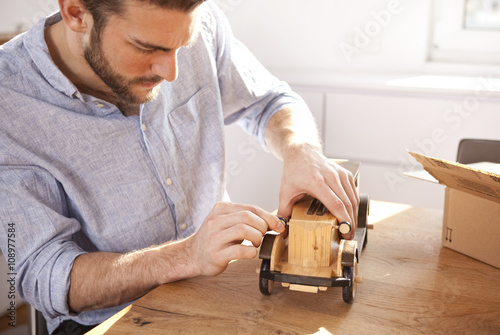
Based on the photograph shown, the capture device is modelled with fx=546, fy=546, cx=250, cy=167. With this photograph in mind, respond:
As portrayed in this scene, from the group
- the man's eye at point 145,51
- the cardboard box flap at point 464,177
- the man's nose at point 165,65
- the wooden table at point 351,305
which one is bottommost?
the wooden table at point 351,305

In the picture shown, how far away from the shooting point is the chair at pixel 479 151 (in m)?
1.58

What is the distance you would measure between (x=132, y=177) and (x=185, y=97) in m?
0.33

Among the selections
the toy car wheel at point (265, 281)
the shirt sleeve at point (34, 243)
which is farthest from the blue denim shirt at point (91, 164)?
the toy car wheel at point (265, 281)

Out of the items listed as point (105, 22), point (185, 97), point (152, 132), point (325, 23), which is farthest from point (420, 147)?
point (105, 22)

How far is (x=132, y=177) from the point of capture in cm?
136

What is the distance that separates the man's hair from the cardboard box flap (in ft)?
1.85

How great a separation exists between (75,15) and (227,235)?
595 mm

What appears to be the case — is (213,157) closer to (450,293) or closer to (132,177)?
(132,177)

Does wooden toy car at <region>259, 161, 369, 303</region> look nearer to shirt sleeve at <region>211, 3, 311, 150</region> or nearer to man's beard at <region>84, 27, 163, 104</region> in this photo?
man's beard at <region>84, 27, 163, 104</region>

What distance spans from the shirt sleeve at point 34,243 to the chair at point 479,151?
1.13 metres

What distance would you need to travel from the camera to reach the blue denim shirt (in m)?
1.16

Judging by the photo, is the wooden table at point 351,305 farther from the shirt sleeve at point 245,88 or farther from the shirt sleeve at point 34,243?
the shirt sleeve at point 245,88

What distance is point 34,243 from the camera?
116 centimetres

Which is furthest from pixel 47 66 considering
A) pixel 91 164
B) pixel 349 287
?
pixel 349 287
